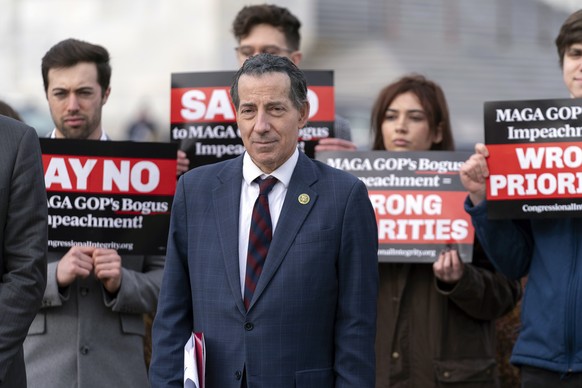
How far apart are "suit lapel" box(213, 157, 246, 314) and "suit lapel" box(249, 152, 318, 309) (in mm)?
95

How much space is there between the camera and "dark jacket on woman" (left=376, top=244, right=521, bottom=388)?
611cm

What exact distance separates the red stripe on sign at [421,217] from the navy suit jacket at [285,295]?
168 centimetres

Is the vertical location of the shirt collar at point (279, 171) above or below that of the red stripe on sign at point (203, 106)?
below

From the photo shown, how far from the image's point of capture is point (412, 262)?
20.6ft

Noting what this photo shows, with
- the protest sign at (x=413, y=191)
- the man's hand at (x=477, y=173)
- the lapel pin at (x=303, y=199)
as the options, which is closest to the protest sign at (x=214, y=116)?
the protest sign at (x=413, y=191)

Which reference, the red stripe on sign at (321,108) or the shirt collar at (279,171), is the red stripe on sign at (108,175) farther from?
the shirt collar at (279,171)

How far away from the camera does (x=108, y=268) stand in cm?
579

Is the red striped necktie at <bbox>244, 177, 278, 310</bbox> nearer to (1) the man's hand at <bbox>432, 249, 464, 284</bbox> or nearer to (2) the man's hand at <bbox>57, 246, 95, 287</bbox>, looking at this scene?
(2) the man's hand at <bbox>57, 246, 95, 287</bbox>

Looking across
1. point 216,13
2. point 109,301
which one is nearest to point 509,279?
point 109,301

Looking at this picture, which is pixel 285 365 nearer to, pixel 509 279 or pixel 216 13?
pixel 509 279

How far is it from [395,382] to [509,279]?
80 centimetres

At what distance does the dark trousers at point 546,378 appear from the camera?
17.8ft

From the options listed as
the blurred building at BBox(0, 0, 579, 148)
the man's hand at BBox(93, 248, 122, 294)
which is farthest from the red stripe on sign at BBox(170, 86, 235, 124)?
the blurred building at BBox(0, 0, 579, 148)

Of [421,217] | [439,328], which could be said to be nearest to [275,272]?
[439,328]
